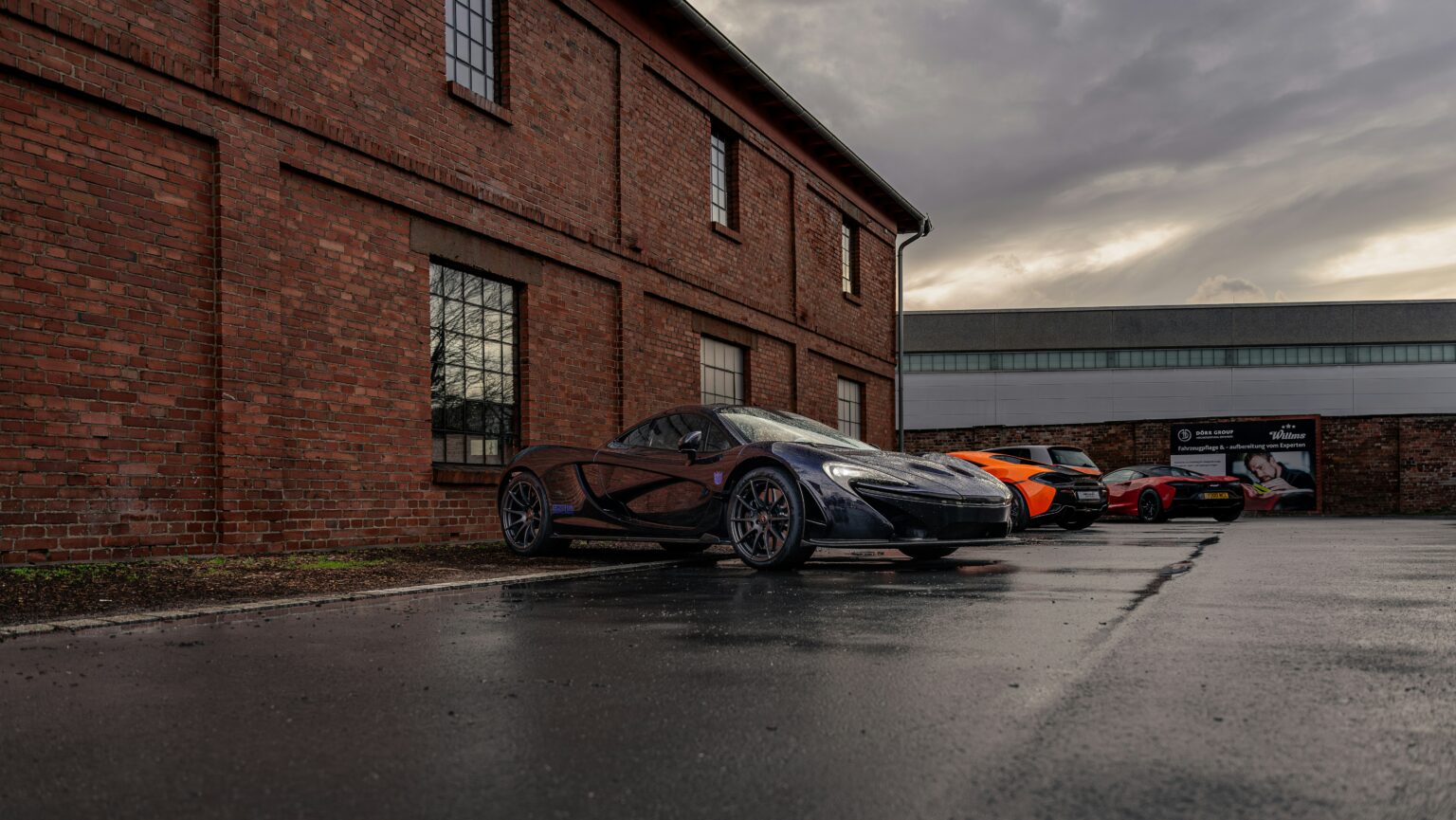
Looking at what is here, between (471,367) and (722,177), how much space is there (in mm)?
7691

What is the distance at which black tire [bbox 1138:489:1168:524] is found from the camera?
22516mm

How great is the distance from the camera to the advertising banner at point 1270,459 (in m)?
29.6

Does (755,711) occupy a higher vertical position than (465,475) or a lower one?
lower

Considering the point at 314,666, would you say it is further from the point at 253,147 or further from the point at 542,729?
the point at 253,147

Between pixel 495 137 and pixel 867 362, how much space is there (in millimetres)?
13034

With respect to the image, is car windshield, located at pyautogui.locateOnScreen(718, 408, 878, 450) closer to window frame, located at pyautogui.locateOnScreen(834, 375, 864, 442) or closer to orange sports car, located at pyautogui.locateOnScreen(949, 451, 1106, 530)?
orange sports car, located at pyautogui.locateOnScreen(949, 451, 1106, 530)

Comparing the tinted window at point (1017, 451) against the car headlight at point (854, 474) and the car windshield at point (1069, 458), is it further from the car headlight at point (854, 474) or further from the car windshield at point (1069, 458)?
the car headlight at point (854, 474)

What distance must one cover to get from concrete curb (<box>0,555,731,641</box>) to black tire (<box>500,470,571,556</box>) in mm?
1115

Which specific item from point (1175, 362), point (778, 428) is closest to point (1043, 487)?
point (778, 428)

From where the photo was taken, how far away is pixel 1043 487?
1636 centimetres

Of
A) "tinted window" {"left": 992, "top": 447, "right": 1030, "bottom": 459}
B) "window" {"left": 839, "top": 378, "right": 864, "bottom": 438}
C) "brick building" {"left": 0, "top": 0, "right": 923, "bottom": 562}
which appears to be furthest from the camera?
"window" {"left": 839, "top": 378, "right": 864, "bottom": 438}

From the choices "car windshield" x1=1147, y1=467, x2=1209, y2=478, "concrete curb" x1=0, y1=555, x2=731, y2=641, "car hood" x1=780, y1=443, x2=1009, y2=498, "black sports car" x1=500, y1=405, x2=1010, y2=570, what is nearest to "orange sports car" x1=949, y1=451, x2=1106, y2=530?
"car windshield" x1=1147, y1=467, x2=1209, y2=478

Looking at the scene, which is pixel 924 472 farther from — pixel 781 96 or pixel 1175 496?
pixel 1175 496

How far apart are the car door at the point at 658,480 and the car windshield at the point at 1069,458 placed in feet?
32.4
